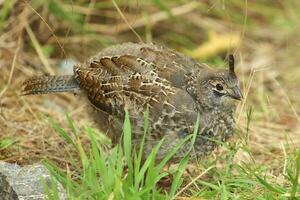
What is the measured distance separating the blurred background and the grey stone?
747 millimetres

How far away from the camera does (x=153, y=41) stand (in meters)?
7.38

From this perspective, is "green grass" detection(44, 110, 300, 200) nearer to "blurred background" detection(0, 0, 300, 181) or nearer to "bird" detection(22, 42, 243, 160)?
"bird" detection(22, 42, 243, 160)

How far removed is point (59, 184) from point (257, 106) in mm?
3149

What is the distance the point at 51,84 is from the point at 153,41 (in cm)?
219

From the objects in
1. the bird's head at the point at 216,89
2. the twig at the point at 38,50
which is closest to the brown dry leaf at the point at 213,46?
the twig at the point at 38,50

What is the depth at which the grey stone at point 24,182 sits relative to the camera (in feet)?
13.5

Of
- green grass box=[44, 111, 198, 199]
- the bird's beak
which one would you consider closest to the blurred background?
the bird's beak

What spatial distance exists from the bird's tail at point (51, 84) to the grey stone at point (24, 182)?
3.04 feet

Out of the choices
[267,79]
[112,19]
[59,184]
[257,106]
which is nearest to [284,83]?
[267,79]

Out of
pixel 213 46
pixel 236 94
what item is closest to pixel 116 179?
pixel 236 94

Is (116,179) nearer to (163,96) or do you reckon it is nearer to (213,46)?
(163,96)

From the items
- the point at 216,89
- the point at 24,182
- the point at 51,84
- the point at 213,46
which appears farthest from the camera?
the point at 213,46

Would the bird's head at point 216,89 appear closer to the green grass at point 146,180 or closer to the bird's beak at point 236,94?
the bird's beak at point 236,94

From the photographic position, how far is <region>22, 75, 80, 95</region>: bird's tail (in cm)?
529
